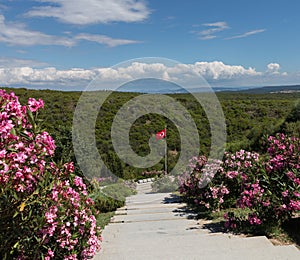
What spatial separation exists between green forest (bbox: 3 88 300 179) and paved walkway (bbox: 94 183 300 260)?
102cm

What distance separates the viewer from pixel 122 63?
5609mm

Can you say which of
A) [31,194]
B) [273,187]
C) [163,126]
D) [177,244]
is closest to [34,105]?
[31,194]

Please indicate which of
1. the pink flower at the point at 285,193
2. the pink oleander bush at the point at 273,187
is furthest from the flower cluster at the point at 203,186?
the pink flower at the point at 285,193

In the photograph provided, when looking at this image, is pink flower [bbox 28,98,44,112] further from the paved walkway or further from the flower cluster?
the flower cluster

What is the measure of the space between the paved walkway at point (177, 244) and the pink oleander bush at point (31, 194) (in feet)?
1.79

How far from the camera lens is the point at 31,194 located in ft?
6.65

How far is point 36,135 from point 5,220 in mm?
568

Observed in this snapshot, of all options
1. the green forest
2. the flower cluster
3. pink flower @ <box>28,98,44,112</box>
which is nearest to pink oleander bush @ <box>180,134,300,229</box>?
the green forest

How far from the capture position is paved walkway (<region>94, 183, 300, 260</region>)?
2.67 metres

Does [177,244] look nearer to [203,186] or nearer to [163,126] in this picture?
[203,186]

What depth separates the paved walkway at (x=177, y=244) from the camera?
2.67 meters

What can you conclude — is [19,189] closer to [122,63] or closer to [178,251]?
[178,251]

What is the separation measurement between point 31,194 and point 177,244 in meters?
1.58

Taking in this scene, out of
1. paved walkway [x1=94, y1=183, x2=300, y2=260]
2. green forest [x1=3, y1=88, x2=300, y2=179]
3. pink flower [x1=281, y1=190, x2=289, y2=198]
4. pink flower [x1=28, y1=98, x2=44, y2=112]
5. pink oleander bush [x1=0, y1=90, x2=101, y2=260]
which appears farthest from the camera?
green forest [x1=3, y1=88, x2=300, y2=179]
